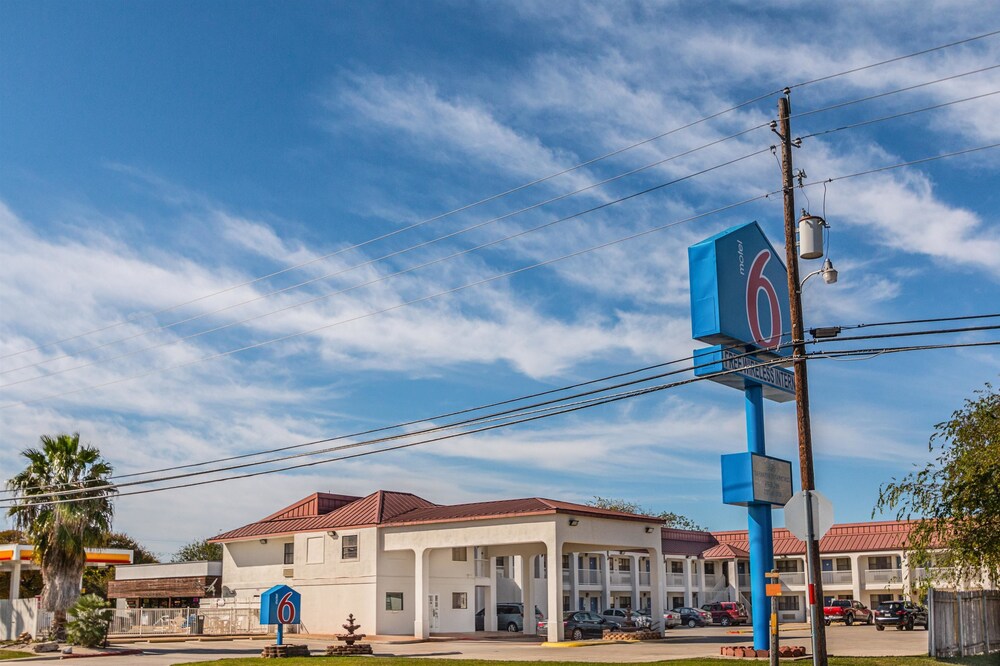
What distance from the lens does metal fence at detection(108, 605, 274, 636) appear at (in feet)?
172

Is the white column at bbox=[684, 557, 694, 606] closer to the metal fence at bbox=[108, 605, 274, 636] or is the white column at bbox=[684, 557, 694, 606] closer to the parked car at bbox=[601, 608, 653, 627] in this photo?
the parked car at bbox=[601, 608, 653, 627]

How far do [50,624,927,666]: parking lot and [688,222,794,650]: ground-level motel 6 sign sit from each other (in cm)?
416

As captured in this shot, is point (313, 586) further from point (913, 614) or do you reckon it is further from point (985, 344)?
point (985, 344)

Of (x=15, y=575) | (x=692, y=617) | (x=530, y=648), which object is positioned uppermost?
(x=15, y=575)

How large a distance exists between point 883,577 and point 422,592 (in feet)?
124

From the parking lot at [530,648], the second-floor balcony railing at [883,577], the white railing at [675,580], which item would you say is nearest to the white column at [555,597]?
the parking lot at [530,648]

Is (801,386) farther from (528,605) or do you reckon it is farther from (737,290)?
(528,605)

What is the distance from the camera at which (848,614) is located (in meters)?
57.8

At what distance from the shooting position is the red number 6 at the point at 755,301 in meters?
29.9

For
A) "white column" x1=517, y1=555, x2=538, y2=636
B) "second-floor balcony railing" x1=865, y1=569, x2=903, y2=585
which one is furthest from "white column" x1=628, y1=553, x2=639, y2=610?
"white column" x1=517, y1=555, x2=538, y2=636

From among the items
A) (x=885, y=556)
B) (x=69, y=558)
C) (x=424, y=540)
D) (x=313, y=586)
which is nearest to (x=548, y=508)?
(x=424, y=540)

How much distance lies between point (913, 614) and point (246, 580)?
33.3 metres

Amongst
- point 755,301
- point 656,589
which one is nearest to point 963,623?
point 755,301

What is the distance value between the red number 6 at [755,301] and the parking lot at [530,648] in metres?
9.14
